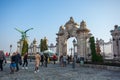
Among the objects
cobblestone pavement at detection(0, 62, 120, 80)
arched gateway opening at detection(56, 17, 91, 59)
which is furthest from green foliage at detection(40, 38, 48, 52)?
cobblestone pavement at detection(0, 62, 120, 80)

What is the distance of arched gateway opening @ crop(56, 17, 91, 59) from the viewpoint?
3312 centimetres

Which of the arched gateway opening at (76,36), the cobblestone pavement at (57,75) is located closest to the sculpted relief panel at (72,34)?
the arched gateway opening at (76,36)

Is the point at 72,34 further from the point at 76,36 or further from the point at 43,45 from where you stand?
the point at 43,45

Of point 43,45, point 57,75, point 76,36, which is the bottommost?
point 57,75

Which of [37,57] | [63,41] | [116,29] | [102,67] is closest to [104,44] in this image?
[116,29]

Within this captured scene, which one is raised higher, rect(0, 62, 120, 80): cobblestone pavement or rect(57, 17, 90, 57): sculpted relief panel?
rect(57, 17, 90, 57): sculpted relief panel

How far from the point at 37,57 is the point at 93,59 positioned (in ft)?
41.7

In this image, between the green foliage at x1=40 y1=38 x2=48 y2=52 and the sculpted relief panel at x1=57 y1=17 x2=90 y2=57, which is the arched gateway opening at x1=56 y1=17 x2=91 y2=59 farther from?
the green foliage at x1=40 y1=38 x2=48 y2=52

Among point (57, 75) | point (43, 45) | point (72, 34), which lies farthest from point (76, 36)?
point (57, 75)

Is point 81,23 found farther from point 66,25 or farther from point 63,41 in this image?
point 63,41

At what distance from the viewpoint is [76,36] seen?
34.6 m

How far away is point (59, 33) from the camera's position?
128ft

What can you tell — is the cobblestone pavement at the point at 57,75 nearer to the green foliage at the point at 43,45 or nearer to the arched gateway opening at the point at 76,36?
the arched gateway opening at the point at 76,36

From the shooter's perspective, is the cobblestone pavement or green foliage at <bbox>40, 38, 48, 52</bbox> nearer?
the cobblestone pavement
